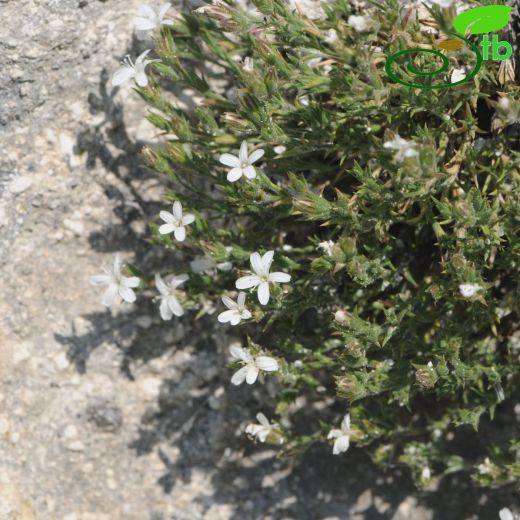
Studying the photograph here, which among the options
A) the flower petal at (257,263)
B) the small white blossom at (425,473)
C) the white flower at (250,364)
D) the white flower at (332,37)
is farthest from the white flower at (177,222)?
the small white blossom at (425,473)

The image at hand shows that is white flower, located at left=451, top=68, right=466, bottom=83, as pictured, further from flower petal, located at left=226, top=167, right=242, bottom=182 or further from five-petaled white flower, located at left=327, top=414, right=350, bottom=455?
five-petaled white flower, located at left=327, top=414, right=350, bottom=455

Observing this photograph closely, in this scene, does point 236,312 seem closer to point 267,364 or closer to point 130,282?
point 267,364

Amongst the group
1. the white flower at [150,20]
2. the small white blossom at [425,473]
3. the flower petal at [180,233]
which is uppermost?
the white flower at [150,20]

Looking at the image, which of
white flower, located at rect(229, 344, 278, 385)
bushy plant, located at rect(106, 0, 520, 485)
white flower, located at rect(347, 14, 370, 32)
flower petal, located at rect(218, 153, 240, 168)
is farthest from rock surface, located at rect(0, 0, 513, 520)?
white flower, located at rect(347, 14, 370, 32)

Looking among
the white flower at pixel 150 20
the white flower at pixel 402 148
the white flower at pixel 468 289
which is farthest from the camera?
the white flower at pixel 150 20

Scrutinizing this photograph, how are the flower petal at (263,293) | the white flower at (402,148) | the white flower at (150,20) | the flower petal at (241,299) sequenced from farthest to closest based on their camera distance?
the white flower at (150,20), the flower petal at (241,299), the flower petal at (263,293), the white flower at (402,148)

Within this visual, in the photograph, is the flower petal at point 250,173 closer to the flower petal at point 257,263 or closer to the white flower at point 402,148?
the flower petal at point 257,263

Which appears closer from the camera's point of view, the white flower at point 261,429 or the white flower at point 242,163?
the white flower at point 242,163
